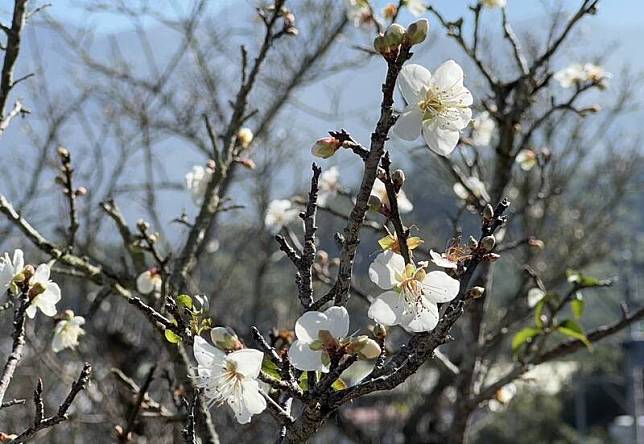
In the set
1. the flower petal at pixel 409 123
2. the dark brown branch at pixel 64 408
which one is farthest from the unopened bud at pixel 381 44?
the dark brown branch at pixel 64 408

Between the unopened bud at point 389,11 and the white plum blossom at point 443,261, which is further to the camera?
the unopened bud at point 389,11

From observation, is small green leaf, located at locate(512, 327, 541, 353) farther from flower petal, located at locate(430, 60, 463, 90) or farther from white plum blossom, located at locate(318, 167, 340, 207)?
flower petal, located at locate(430, 60, 463, 90)

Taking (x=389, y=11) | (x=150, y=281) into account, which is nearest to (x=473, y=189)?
(x=389, y=11)

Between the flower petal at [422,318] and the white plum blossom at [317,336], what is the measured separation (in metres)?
0.07

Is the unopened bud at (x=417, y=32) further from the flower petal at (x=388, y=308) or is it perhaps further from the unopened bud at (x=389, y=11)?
the unopened bud at (x=389, y=11)

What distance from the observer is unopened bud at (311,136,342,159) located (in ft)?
2.35

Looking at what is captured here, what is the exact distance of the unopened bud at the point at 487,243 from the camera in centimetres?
68

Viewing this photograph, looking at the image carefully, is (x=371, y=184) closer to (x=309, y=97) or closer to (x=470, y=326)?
(x=470, y=326)

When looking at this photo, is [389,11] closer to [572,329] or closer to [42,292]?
[572,329]

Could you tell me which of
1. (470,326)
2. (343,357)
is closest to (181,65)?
(470,326)

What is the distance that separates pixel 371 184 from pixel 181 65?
4.75 meters

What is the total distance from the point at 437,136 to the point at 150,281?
0.67m

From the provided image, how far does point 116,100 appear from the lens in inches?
191

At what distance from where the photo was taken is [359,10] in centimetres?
184
